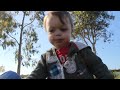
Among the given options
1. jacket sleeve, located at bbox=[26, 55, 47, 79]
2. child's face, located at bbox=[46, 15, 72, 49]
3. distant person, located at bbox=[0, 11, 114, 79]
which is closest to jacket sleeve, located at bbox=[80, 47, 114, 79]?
distant person, located at bbox=[0, 11, 114, 79]

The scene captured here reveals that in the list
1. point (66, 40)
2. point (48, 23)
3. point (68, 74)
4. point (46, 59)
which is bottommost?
point (68, 74)

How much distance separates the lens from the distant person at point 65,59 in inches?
59.7

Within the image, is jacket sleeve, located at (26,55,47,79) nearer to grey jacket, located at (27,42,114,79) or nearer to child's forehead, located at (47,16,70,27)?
grey jacket, located at (27,42,114,79)

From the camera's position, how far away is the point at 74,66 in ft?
5.10

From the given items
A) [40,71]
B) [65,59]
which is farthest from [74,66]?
[40,71]

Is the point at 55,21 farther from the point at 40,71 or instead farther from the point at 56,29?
the point at 40,71

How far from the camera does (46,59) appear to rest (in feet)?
5.43

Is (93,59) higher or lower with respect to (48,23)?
lower

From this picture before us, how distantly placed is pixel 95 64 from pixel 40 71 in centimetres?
39

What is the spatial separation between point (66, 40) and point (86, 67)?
0.24 meters
